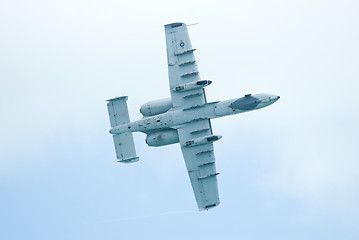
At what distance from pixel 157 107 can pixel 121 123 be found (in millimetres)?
4352

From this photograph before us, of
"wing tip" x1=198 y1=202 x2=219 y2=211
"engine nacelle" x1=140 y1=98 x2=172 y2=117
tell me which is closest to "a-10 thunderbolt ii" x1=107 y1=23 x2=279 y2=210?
"engine nacelle" x1=140 y1=98 x2=172 y2=117

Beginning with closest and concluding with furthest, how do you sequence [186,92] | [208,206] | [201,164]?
1. [186,92]
2. [201,164]
3. [208,206]

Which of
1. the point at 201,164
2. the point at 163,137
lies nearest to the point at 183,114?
the point at 163,137

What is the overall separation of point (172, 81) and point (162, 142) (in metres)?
6.62

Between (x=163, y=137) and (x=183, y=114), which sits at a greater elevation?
(x=183, y=114)

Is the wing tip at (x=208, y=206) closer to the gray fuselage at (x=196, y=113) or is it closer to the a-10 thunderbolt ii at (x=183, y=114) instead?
the a-10 thunderbolt ii at (x=183, y=114)

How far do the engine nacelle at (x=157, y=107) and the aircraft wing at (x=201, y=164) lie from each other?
104 inches

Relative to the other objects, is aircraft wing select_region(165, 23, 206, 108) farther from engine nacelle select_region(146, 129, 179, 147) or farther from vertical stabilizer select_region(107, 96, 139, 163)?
vertical stabilizer select_region(107, 96, 139, 163)

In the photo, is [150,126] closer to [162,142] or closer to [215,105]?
[162,142]

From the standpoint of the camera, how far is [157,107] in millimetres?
81125

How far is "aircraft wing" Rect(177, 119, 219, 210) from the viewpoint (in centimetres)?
8100

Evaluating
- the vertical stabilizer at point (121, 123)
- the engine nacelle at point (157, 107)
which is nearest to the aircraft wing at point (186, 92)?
the engine nacelle at point (157, 107)

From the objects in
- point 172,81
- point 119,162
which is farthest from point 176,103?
point 119,162

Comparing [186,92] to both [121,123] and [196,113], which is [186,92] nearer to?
[196,113]
